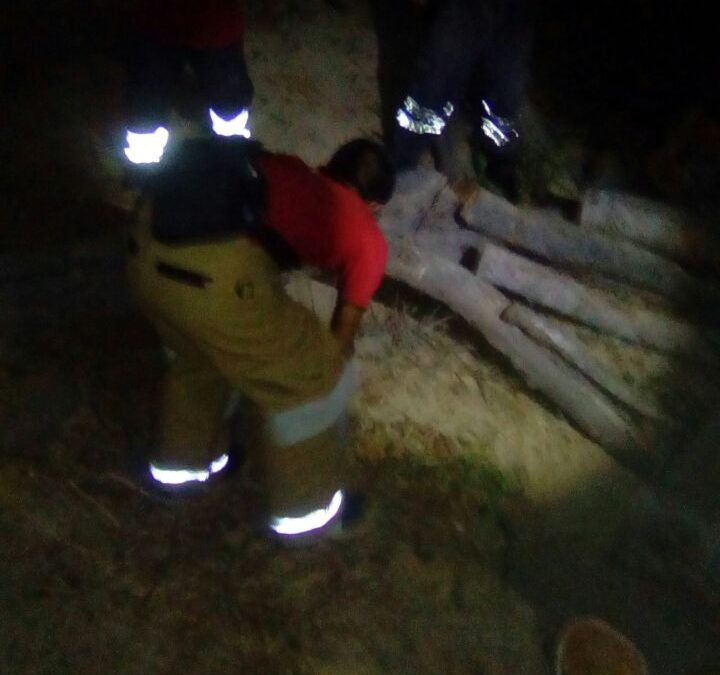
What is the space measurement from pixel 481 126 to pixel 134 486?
2.68m

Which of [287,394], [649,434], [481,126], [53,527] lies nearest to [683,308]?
[649,434]

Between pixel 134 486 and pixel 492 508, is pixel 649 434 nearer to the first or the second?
pixel 492 508

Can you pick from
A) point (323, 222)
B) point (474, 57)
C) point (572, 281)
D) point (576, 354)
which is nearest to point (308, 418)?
point (323, 222)

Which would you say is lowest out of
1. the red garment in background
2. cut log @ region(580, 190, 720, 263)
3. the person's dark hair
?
cut log @ region(580, 190, 720, 263)

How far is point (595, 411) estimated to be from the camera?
3512 millimetres

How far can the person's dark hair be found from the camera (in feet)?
7.72

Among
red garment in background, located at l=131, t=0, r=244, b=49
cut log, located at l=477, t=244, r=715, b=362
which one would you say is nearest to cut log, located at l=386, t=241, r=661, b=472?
cut log, located at l=477, t=244, r=715, b=362

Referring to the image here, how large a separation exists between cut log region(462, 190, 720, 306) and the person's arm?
1597 mm

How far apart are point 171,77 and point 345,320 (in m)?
1.80

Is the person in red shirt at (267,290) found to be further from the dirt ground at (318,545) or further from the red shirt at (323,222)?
the dirt ground at (318,545)

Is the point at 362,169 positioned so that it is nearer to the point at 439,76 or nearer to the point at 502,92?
the point at 439,76

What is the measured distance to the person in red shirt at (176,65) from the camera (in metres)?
3.33

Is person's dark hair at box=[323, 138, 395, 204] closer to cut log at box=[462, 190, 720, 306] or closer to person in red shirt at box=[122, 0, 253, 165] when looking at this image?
person in red shirt at box=[122, 0, 253, 165]

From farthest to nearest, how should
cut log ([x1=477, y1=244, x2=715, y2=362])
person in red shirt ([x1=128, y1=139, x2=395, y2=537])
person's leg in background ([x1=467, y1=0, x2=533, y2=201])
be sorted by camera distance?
person's leg in background ([x1=467, y1=0, x2=533, y2=201]), cut log ([x1=477, y1=244, x2=715, y2=362]), person in red shirt ([x1=128, y1=139, x2=395, y2=537])
